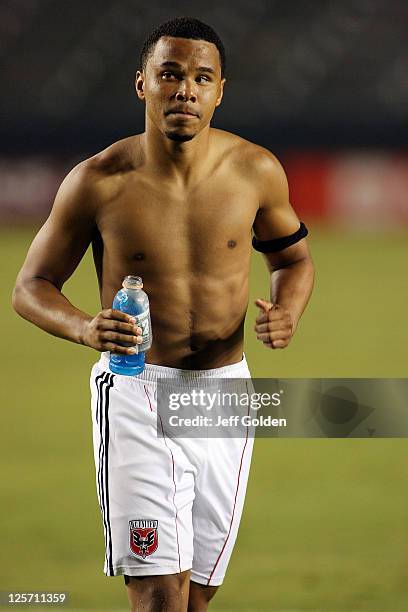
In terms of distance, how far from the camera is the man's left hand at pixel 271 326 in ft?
13.7

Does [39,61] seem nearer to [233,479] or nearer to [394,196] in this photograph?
[394,196]

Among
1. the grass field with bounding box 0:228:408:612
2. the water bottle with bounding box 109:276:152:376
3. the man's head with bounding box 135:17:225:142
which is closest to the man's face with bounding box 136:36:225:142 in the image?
the man's head with bounding box 135:17:225:142

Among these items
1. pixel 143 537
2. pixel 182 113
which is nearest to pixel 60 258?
pixel 182 113

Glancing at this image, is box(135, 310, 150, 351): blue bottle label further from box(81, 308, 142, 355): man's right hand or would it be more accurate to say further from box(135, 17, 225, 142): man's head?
box(135, 17, 225, 142): man's head

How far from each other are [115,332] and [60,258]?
2.19 feet

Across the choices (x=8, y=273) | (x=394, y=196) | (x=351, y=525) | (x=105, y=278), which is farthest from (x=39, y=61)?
(x=105, y=278)

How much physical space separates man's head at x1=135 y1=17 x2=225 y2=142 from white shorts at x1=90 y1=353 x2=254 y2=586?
92 centimetres

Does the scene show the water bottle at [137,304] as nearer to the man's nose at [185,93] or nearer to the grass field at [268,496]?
the man's nose at [185,93]

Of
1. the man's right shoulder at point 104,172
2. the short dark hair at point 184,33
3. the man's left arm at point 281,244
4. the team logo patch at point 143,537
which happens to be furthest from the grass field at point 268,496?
the short dark hair at point 184,33

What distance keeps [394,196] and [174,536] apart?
17362mm

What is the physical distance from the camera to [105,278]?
175 inches

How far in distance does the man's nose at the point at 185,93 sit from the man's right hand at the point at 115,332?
81 centimetres

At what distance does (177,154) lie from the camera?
14.3 ft

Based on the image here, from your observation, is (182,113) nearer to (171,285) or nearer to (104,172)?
(104,172)
